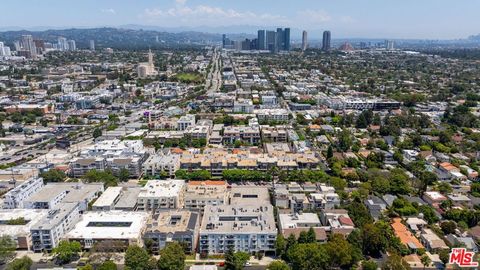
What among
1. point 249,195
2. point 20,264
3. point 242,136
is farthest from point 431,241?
point 242,136

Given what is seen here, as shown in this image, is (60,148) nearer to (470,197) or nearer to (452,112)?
(470,197)

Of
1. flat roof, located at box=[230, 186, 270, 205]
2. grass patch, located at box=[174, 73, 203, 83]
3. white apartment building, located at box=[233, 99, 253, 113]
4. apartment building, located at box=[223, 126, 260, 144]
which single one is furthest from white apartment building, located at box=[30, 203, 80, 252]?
grass patch, located at box=[174, 73, 203, 83]

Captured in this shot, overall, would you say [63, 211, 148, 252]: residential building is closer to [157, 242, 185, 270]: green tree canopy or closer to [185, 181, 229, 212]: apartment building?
[157, 242, 185, 270]: green tree canopy

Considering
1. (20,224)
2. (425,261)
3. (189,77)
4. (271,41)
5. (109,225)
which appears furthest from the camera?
(271,41)

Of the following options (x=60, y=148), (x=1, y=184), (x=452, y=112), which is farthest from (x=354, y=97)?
(x=1, y=184)

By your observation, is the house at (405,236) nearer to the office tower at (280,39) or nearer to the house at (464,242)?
the house at (464,242)

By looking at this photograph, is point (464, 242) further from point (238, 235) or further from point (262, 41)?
point (262, 41)

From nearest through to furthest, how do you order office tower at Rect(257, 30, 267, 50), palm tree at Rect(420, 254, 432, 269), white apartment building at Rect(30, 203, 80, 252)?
palm tree at Rect(420, 254, 432, 269) → white apartment building at Rect(30, 203, 80, 252) → office tower at Rect(257, 30, 267, 50)
